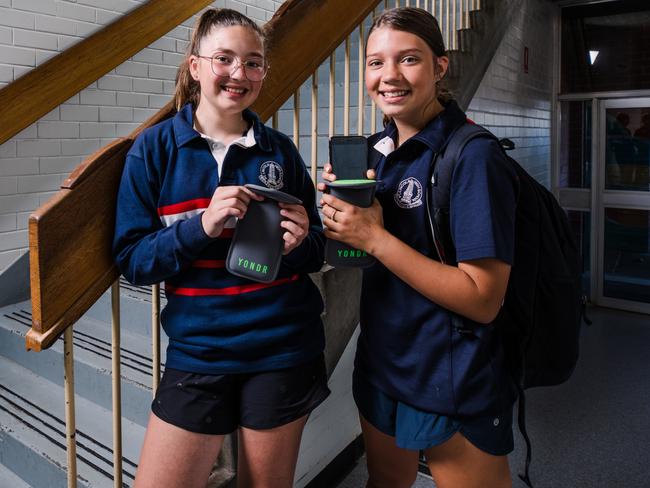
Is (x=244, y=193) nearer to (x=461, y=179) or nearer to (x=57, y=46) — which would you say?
(x=461, y=179)

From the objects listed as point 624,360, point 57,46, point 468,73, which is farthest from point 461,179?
point 624,360

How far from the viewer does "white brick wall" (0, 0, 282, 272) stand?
2.71 metres

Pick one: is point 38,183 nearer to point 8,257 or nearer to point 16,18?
point 8,257

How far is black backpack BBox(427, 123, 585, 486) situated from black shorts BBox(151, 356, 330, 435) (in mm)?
412

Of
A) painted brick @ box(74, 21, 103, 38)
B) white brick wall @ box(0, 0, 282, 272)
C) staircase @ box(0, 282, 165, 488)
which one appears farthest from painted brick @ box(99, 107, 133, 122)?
staircase @ box(0, 282, 165, 488)

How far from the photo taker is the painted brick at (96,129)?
3.00 m

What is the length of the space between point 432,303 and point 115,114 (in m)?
2.58

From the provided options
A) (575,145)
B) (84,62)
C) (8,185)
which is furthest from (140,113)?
(575,145)

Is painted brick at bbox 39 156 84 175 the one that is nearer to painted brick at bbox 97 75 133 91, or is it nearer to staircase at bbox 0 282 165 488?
painted brick at bbox 97 75 133 91

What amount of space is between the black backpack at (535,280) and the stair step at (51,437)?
1183 millimetres

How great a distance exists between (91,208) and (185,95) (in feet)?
1.09

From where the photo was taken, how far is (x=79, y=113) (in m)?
2.97

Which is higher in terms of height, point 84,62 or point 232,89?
point 84,62

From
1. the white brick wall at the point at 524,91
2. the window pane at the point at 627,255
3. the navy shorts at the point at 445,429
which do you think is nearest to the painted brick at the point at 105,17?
the white brick wall at the point at 524,91
